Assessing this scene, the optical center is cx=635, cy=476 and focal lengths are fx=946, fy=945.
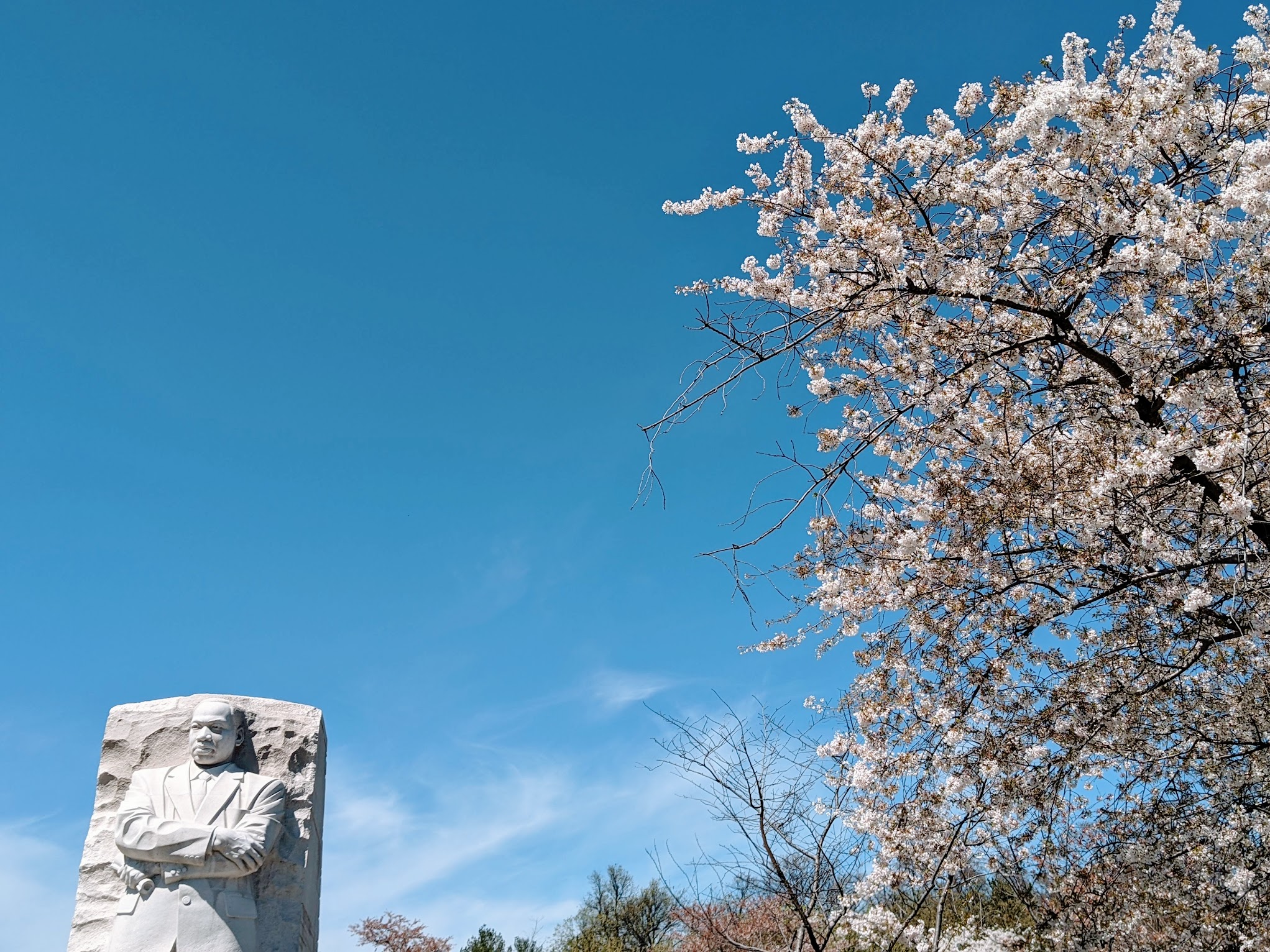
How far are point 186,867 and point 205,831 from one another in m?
0.19

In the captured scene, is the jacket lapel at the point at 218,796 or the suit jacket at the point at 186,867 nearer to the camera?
the suit jacket at the point at 186,867

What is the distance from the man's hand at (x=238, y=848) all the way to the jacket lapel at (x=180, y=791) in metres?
0.23

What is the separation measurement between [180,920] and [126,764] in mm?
1040

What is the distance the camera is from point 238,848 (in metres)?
4.66

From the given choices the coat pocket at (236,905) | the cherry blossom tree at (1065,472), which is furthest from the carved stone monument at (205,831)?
the cherry blossom tree at (1065,472)

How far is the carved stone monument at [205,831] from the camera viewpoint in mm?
4578

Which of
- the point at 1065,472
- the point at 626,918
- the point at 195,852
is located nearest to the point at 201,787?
the point at 195,852

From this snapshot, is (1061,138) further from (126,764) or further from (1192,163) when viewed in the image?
(126,764)

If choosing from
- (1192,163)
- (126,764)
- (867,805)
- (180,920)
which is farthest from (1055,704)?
(126,764)

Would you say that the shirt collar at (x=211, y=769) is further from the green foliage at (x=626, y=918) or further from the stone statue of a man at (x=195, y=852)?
the green foliage at (x=626, y=918)

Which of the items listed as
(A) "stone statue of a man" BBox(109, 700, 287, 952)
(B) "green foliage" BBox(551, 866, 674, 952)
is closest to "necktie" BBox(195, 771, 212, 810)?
(A) "stone statue of a man" BBox(109, 700, 287, 952)

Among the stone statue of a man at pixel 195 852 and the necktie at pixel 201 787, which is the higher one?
the necktie at pixel 201 787

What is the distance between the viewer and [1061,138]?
15.5 feet

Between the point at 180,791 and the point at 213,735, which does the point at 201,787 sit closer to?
the point at 180,791
